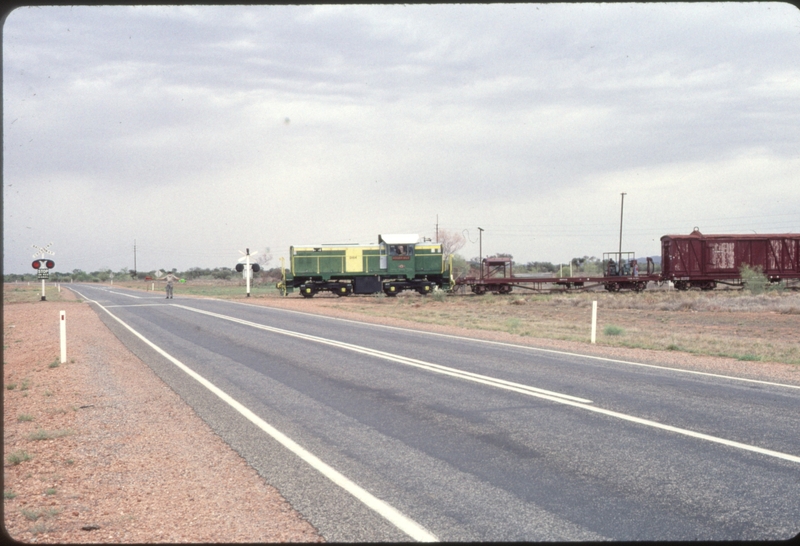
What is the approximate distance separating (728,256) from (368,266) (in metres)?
24.7

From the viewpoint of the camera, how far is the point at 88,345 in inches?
673

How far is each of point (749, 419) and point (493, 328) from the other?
14852 millimetres

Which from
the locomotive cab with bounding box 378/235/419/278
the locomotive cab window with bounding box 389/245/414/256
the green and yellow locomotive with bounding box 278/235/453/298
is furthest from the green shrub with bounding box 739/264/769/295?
the locomotive cab window with bounding box 389/245/414/256

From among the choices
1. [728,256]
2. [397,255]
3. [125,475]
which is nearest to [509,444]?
[125,475]

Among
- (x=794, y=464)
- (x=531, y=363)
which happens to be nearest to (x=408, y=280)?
(x=531, y=363)

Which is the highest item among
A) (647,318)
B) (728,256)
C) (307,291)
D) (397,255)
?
(397,255)

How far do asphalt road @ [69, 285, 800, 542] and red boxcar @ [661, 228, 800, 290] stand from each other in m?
33.2

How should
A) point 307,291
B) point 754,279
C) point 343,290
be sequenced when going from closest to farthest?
1. point 754,279
2. point 307,291
3. point 343,290

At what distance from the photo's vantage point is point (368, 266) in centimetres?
4462

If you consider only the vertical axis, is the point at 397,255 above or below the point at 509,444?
above

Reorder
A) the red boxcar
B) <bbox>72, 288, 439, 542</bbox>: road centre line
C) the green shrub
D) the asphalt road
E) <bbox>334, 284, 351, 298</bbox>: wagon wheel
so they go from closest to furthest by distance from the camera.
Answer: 1. <bbox>72, 288, 439, 542</bbox>: road centre line
2. the asphalt road
3. the green shrub
4. the red boxcar
5. <bbox>334, 284, 351, 298</bbox>: wagon wheel

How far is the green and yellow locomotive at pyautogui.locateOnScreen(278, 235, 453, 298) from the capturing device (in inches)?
1752

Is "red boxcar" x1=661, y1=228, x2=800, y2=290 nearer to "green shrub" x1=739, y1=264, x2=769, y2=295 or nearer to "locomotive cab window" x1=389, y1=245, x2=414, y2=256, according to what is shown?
"green shrub" x1=739, y1=264, x2=769, y2=295

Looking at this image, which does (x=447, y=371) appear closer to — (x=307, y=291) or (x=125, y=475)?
(x=125, y=475)
